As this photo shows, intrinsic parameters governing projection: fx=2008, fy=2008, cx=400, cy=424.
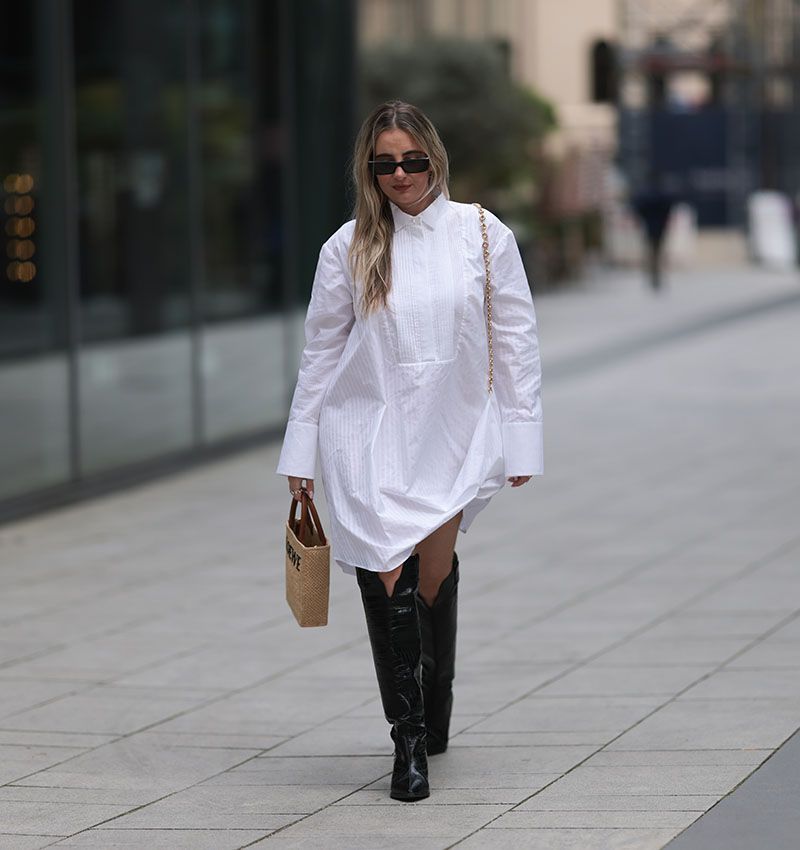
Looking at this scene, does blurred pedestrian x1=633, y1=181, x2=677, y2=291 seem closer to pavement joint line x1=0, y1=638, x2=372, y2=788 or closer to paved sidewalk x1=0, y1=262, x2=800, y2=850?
paved sidewalk x1=0, y1=262, x2=800, y2=850

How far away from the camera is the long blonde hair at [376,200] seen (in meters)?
5.01

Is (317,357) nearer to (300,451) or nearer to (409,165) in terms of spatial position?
(300,451)

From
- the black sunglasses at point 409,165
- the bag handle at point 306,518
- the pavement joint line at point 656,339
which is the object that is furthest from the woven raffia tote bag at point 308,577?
the pavement joint line at point 656,339

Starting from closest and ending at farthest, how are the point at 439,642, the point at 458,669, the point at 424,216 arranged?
the point at 424,216 → the point at 439,642 → the point at 458,669

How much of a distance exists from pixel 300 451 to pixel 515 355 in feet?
1.98

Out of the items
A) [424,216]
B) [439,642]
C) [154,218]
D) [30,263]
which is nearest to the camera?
[424,216]

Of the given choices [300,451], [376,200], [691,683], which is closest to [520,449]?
[300,451]

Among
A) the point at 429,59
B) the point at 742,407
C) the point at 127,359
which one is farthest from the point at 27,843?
the point at 429,59

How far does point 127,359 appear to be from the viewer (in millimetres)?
11344

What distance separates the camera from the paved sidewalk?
4.92 metres

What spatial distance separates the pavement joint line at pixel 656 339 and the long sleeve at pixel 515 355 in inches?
469

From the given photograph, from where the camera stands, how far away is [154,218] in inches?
458

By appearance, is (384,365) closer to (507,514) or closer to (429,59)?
(507,514)

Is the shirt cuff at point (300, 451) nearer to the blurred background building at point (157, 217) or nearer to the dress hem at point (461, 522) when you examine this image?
the dress hem at point (461, 522)
